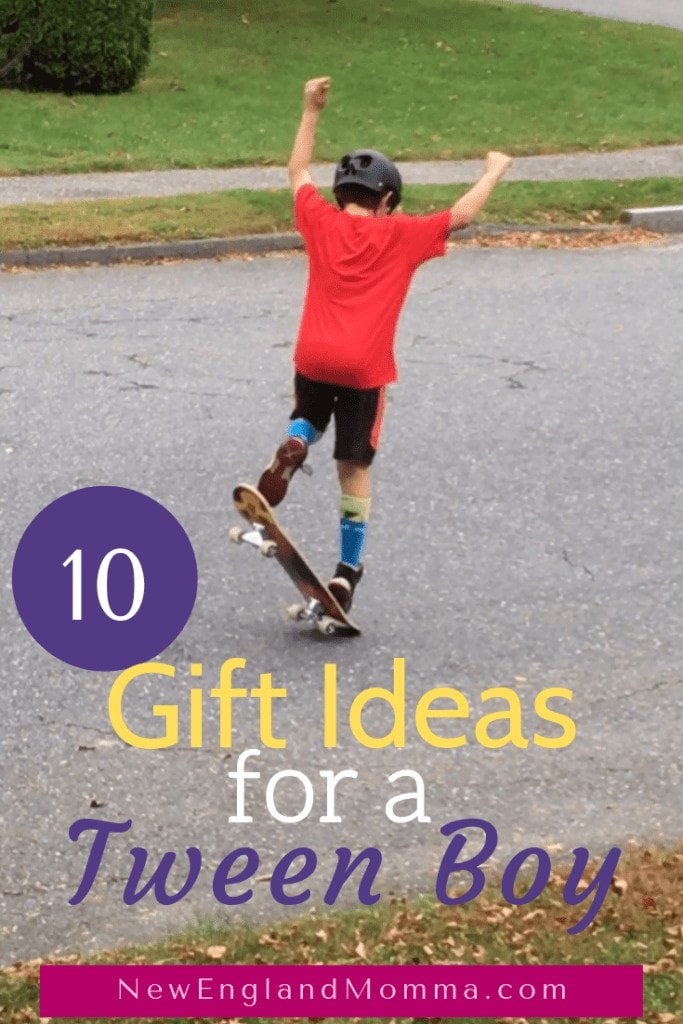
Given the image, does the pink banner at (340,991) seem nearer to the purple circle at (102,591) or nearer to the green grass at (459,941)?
the green grass at (459,941)

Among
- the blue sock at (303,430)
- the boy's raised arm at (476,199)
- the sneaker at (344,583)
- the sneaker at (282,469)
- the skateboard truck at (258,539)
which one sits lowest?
the sneaker at (344,583)

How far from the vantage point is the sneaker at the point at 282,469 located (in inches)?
267

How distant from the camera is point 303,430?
6.89 metres

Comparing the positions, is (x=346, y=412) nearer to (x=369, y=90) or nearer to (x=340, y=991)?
(x=340, y=991)

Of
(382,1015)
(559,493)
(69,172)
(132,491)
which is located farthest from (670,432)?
(69,172)

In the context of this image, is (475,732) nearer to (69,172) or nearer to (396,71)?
(69,172)

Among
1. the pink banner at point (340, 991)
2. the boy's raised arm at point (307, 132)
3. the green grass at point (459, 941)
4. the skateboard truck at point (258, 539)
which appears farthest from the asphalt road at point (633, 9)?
the pink banner at point (340, 991)

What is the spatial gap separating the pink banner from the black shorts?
8.95 feet

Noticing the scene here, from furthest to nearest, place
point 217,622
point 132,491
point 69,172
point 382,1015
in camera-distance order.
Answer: point 69,172 → point 132,491 → point 217,622 → point 382,1015

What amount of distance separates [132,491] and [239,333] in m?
3.01

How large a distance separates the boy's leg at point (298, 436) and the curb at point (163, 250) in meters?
6.96

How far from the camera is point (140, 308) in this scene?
12.1 meters

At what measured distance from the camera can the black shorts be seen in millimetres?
6867

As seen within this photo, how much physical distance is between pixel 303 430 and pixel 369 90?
14.9m
